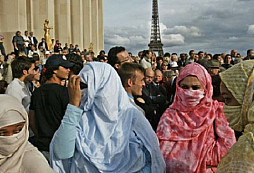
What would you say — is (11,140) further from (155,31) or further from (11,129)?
(155,31)

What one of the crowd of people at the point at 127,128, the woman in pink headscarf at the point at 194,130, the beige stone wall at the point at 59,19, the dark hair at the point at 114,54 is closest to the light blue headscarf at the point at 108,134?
the crowd of people at the point at 127,128

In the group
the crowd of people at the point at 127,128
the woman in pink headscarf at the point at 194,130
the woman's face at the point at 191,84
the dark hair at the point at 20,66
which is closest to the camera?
the crowd of people at the point at 127,128

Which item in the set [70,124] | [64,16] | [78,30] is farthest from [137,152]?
[78,30]

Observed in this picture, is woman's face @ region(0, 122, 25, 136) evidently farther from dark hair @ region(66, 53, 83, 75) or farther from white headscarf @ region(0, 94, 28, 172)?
dark hair @ region(66, 53, 83, 75)

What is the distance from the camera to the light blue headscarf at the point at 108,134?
317cm

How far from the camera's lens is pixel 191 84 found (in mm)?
3771

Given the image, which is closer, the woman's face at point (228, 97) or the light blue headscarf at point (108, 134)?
the woman's face at point (228, 97)

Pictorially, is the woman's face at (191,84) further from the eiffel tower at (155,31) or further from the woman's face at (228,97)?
the eiffel tower at (155,31)

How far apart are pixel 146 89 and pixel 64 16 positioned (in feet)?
92.3

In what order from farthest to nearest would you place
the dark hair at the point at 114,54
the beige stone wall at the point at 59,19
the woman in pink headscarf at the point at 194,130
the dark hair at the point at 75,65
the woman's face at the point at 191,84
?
the beige stone wall at the point at 59,19
the dark hair at the point at 114,54
the dark hair at the point at 75,65
the woman's face at the point at 191,84
the woman in pink headscarf at the point at 194,130

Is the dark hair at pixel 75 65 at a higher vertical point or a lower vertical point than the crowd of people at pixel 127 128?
higher

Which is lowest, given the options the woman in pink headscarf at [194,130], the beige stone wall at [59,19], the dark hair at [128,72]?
the woman in pink headscarf at [194,130]

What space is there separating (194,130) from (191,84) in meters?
0.52

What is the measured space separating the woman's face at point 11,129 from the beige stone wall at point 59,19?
1915 centimetres
